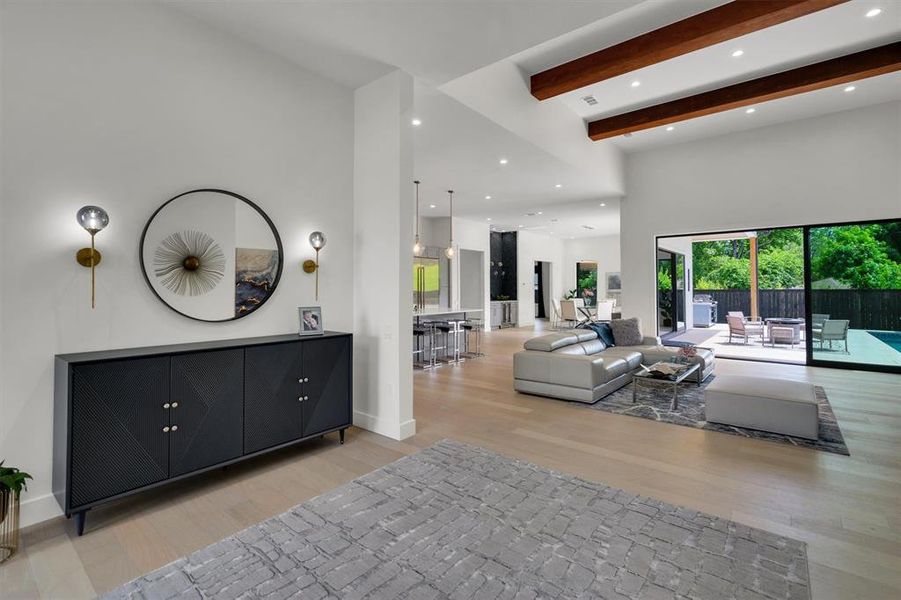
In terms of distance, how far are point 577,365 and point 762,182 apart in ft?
17.6

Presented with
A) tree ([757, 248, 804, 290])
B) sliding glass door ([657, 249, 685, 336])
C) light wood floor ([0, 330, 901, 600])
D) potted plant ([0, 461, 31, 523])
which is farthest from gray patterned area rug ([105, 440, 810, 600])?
sliding glass door ([657, 249, 685, 336])

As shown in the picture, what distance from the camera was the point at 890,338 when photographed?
6.40 meters

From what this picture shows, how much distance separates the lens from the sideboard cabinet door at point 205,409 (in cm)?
262

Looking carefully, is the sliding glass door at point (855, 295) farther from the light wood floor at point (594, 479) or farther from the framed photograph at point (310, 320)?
the framed photograph at point (310, 320)

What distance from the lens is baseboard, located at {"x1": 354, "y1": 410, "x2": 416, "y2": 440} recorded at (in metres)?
3.74

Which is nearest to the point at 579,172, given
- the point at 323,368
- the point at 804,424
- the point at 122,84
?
the point at 804,424

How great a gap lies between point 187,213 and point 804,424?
5412 mm

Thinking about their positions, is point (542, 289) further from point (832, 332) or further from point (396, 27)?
point (396, 27)

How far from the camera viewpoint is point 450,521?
2.42 metres

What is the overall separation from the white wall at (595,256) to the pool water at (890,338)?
29.3 ft

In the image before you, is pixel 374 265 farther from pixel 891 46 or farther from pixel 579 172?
pixel 891 46

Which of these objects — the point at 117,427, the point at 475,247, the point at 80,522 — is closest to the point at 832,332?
the point at 475,247

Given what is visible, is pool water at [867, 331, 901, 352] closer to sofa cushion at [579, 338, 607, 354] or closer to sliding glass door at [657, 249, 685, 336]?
sliding glass door at [657, 249, 685, 336]

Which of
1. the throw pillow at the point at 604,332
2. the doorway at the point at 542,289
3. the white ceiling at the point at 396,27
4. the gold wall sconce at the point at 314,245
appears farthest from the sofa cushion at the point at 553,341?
the doorway at the point at 542,289
